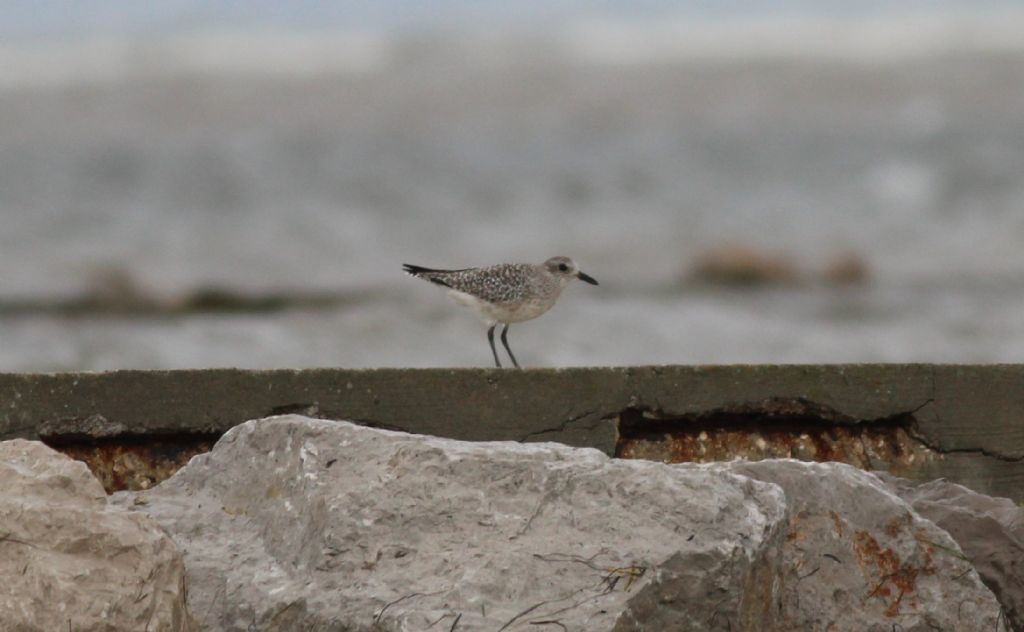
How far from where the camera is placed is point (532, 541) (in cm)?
399

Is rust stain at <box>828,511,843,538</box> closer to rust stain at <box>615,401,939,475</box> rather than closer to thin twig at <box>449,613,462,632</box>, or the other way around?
thin twig at <box>449,613,462,632</box>

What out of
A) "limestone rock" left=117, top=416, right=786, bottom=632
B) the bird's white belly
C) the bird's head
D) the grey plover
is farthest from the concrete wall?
the bird's head

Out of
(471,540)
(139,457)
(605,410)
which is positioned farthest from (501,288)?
(471,540)

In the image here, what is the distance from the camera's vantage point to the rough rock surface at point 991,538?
476cm

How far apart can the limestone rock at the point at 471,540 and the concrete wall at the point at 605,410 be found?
1202 mm

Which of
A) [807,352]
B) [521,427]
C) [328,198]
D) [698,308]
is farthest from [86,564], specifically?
[328,198]

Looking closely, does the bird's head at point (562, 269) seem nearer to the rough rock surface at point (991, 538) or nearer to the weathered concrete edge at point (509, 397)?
the weathered concrete edge at point (509, 397)

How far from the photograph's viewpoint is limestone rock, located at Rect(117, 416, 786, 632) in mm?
3848

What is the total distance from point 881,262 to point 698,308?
5668mm

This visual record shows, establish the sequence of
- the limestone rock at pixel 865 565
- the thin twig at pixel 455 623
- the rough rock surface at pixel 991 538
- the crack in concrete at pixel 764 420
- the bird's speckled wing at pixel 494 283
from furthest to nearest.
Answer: the bird's speckled wing at pixel 494 283, the crack in concrete at pixel 764 420, the rough rock surface at pixel 991 538, the limestone rock at pixel 865 565, the thin twig at pixel 455 623

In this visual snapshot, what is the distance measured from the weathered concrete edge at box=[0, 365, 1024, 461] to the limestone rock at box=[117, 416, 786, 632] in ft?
3.92

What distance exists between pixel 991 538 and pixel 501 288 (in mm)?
3278

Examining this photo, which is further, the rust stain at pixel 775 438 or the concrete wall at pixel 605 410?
the rust stain at pixel 775 438

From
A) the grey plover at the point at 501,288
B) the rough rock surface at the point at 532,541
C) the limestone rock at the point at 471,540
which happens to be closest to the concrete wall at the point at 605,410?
A: the rough rock surface at the point at 532,541
